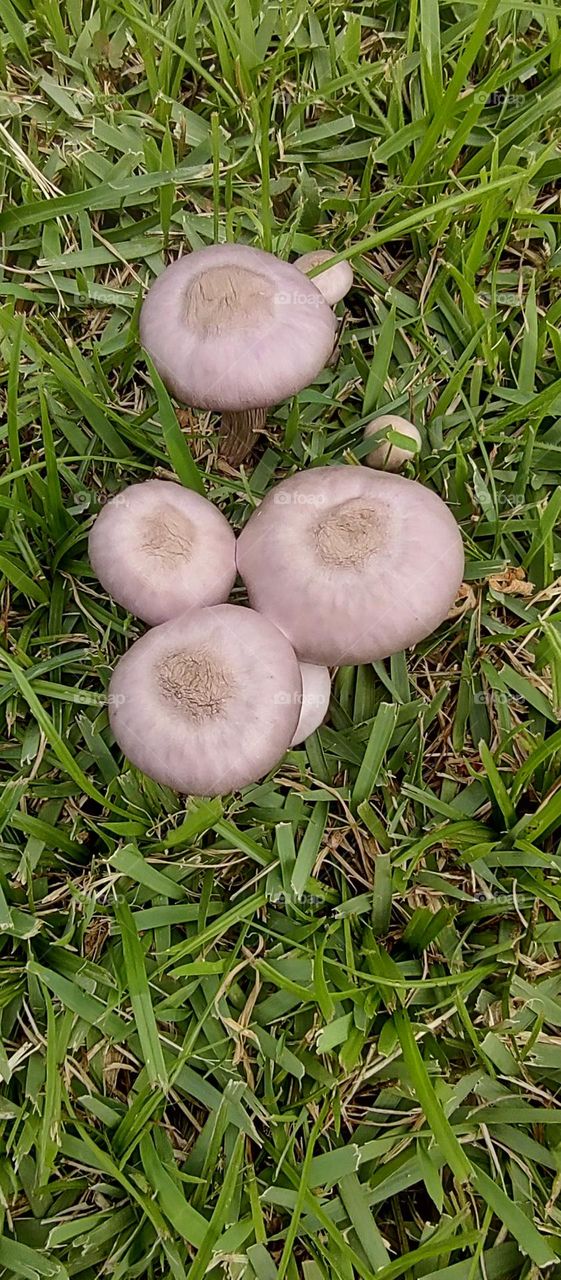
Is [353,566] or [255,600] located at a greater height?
[353,566]

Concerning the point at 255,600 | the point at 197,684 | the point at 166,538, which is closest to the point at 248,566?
the point at 255,600

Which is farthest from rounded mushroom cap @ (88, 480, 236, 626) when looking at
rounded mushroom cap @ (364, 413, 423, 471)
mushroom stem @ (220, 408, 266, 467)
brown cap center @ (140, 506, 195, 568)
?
rounded mushroom cap @ (364, 413, 423, 471)

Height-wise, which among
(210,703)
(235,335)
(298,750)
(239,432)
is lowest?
(298,750)

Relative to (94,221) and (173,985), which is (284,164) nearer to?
(94,221)

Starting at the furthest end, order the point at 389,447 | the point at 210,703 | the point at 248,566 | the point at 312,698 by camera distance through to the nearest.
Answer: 1. the point at 389,447
2. the point at 312,698
3. the point at 248,566
4. the point at 210,703

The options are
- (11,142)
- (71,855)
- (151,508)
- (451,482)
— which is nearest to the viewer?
(151,508)

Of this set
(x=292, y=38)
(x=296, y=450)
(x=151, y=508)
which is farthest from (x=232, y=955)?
(x=292, y=38)

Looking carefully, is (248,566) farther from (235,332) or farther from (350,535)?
(235,332)
